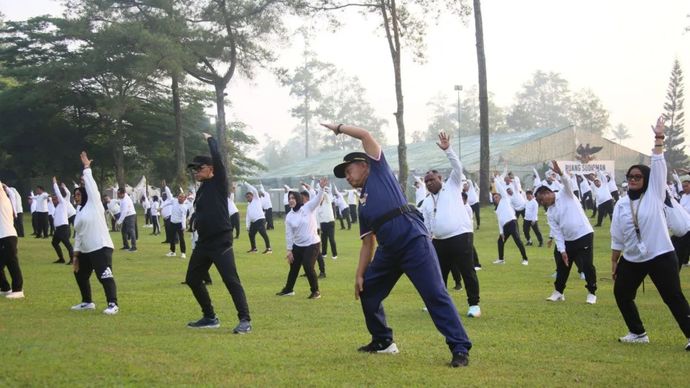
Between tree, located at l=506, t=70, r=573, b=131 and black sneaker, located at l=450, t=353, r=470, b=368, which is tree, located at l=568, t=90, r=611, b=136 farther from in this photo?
black sneaker, located at l=450, t=353, r=470, b=368

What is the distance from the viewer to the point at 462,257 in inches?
397

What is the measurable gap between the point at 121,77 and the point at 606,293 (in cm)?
4036

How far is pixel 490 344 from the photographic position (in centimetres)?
768

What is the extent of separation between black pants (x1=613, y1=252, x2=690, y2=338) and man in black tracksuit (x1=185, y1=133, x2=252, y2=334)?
4.30 metres

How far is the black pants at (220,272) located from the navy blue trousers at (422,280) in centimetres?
215

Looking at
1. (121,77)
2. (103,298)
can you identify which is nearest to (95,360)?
(103,298)

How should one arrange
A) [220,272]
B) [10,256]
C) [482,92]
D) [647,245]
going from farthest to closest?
[482,92] < [10,256] < [220,272] < [647,245]

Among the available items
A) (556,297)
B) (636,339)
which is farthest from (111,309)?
(636,339)

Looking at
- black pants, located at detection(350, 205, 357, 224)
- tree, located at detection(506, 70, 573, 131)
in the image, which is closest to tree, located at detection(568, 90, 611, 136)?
tree, located at detection(506, 70, 573, 131)

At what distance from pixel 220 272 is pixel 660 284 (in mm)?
4924

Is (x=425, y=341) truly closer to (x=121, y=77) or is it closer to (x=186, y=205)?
(x=186, y=205)

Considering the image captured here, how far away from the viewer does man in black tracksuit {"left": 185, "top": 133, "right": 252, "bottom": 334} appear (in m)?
8.49

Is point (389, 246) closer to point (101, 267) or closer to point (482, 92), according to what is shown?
point (101, 267)

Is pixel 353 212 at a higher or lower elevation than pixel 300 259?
higher
